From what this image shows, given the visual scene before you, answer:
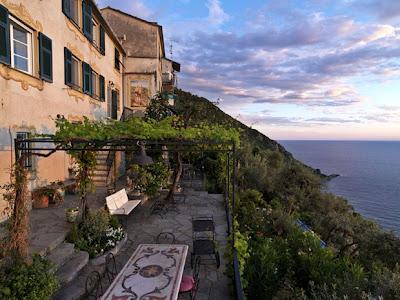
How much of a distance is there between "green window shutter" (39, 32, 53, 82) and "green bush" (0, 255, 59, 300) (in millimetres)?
6577

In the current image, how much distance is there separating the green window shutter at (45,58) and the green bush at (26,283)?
6.58 meters

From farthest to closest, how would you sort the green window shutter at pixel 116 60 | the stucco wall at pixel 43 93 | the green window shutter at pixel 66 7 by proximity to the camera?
the green window shutter at pixel 116 60, the green window shutter at pixel 66 7, the stucco wall at pixel 43 93

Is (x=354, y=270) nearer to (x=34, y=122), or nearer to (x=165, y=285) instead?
(x=165, y=285)

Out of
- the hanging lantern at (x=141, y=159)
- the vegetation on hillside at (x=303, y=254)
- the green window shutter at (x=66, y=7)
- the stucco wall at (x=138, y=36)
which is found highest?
the stucco wall at (x=138, y=36)

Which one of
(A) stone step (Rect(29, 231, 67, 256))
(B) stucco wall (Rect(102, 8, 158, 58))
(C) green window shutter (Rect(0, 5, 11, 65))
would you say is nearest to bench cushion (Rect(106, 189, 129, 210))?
(A) stone step (Rect(29, 231, 67, 256))

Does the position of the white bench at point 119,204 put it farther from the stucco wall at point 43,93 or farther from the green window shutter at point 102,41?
the green window shutter at point 102,41

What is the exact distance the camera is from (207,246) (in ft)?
22.7

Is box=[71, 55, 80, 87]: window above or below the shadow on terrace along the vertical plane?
above

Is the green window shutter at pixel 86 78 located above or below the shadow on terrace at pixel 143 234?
above

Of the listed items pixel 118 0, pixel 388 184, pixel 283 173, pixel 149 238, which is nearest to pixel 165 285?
pixel 149 238

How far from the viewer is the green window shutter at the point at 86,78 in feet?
43.1

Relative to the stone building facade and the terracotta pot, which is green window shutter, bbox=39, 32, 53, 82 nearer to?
the terracotta pot

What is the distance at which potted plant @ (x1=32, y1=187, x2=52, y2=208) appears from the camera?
944cm

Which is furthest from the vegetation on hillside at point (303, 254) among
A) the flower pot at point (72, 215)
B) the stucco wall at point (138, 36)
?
the stucco wall at point (138, 36)
